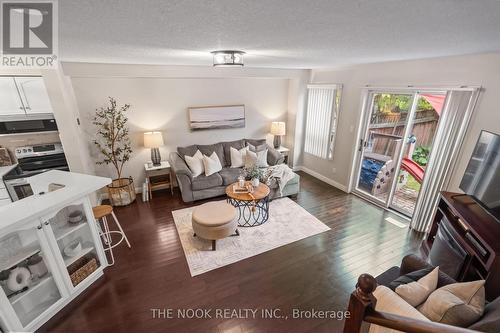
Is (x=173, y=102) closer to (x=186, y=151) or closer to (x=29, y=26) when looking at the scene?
(x=186, y=151)

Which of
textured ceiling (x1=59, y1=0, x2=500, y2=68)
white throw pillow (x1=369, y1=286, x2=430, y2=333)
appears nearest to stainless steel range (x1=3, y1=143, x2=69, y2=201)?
textured ceiling (x1=59, y1=0, x2=500, y2=68)

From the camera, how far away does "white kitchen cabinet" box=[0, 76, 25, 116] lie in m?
3.01

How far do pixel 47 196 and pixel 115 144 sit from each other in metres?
2.30

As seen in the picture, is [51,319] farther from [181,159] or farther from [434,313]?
[434,313]

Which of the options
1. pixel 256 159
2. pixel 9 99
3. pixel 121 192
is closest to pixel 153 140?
pixel 121 192

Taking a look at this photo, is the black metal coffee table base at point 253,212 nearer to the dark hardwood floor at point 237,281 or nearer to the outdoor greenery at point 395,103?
the dark hardwood floor at point 237,281

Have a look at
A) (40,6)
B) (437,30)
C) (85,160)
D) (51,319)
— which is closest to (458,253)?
(437,30)

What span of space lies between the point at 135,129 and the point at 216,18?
3793 millimetres

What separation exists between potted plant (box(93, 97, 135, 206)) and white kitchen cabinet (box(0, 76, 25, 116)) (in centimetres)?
92

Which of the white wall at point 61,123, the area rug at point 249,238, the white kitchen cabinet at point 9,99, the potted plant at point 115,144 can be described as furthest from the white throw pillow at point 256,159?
the white kitchen cabinet at point 9,99

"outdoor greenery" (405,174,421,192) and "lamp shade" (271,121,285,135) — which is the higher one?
"lamp shade" (271,121,285,135)

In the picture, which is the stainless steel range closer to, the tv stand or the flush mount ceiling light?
the flush mount ceiling light

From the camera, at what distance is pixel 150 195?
4340mm

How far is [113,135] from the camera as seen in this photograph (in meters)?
3.84
